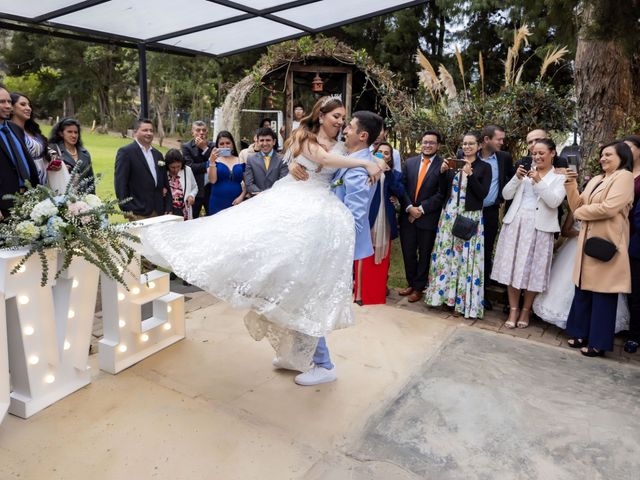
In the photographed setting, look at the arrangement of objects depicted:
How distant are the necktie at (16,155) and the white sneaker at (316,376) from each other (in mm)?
2309

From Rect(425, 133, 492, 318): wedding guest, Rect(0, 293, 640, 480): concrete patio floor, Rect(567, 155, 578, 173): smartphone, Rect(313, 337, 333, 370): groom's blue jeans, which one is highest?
Rect(567, 155, 578, 173): smartphone

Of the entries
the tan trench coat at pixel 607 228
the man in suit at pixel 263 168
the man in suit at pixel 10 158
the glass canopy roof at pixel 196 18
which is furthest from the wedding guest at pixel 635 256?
the man in suit at pixel 10 158

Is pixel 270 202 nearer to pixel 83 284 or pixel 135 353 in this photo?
pixel 83 284

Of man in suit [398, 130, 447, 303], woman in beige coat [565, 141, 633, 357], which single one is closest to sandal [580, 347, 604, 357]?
woman in beige coat [565, 141, 633, 357]

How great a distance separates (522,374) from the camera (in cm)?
339

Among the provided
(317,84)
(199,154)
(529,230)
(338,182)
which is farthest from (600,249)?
(317,84)

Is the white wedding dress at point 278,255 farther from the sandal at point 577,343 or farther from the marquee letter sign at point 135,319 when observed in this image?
the sandal at point 577,343

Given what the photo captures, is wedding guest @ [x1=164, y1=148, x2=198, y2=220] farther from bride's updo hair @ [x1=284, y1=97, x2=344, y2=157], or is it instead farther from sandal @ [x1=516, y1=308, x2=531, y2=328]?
sandal @ [x1=516, y1=308, x2=531, y2=328]

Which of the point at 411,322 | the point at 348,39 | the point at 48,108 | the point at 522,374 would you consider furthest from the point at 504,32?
the point at 48,108

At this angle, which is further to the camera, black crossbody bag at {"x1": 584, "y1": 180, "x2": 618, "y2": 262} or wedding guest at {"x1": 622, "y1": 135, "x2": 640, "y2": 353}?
wedding guest at {"x1": 622, "y1": 135, "x2": 640, "y2": 353}

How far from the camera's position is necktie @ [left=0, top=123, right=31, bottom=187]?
3.29m

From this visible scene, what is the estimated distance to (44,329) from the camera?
107 inches

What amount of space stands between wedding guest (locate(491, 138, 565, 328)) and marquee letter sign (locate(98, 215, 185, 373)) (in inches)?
109

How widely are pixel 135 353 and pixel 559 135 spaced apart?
541 cm
